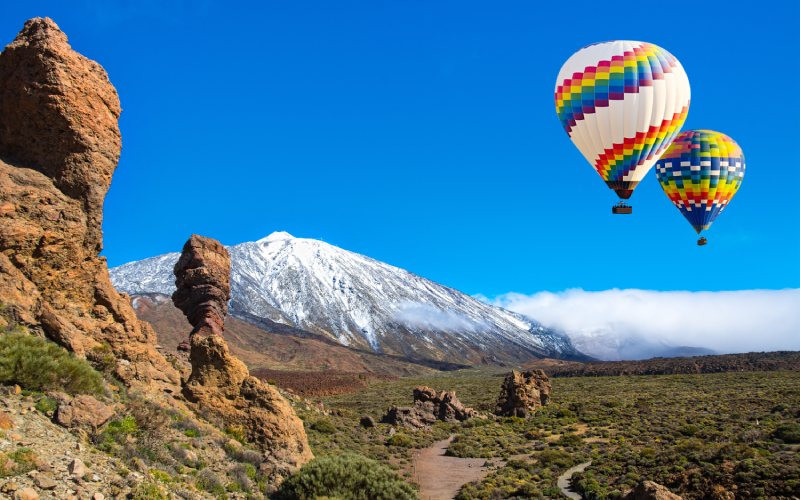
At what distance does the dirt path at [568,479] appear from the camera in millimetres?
25972

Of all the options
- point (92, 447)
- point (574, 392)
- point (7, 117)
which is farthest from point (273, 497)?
point (574, 392)

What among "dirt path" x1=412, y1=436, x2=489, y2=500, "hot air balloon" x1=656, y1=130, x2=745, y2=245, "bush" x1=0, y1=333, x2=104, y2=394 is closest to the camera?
"bush" x1=0, y1=333, x2=104, y2=394

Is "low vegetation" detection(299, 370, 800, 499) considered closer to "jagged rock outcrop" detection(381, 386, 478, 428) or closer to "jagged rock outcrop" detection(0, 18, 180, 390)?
"jagged rock outcrop" detection(381, 386, 478, 428)

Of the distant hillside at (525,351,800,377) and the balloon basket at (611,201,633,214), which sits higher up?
the balloon basket at (611,201,633,214)

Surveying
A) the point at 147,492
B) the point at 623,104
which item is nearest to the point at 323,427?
the point at 623,104

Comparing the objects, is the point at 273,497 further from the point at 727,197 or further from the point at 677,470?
the point at 727,197

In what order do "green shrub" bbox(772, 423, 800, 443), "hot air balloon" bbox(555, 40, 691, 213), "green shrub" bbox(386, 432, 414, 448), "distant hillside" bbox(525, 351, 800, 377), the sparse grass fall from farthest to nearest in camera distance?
1. "distant hillside" bbox(525, 351, 800, 377)
2. "green shrub" bbox(386, 432, 414, 448)
3. "hot air balloon" bbox(555, 40, 691, 213)
4. "green shrub" bbox(772, 423, 800, 443)
5. the sparse grass

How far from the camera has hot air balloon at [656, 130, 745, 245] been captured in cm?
4212

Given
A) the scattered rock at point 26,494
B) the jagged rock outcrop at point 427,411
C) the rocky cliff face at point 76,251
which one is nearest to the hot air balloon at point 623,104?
the jagged rock outcrop at point 427,411

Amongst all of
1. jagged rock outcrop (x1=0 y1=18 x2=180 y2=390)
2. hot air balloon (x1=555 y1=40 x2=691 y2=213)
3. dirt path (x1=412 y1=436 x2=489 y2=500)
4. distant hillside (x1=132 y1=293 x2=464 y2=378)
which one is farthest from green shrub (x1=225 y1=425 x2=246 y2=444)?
distant hillside (x1=132 y1=293 x2=464 y2=378)

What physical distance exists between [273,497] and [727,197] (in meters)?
37.9

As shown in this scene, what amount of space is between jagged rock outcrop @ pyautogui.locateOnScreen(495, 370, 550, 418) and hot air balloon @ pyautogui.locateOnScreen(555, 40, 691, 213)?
73.7 feet

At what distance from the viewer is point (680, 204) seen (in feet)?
142

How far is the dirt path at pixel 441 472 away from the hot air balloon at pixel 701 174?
21.8 meters
